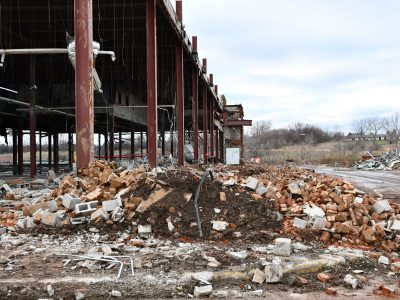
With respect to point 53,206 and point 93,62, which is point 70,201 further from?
point 93,62

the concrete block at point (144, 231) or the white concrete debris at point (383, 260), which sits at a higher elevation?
the concrete block at point (144, 231)

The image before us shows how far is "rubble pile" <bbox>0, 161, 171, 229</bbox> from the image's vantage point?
7.33 m

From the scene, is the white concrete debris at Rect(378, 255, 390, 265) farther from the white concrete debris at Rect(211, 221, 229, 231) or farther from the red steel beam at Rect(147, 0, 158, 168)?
the red steel beam at Rect(147, 0, 158, 168)

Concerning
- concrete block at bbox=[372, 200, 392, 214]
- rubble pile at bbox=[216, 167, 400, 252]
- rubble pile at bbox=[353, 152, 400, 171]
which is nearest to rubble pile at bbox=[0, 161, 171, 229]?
rubble pile at bbox=[216, 167, 400, 252]

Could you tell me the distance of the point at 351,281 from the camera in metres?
4.98

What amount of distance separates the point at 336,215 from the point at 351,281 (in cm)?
287

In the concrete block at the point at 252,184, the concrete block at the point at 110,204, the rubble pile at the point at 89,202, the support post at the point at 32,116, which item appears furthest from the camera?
the support post at the point at 32,116

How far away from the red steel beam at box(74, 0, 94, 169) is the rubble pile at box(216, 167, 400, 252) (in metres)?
3.37

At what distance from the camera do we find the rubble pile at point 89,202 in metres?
7.33

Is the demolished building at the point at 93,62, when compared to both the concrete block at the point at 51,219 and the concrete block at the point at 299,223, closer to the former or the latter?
the concrete block at the point at 51,219

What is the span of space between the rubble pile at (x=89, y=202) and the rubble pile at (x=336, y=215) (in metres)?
1.97

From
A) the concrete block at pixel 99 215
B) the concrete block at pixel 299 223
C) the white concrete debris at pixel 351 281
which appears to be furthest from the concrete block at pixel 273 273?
the concrete block at pixel 99 215

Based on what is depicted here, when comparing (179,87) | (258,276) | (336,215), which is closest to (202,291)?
(258,276)

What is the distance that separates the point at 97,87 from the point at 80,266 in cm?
784
